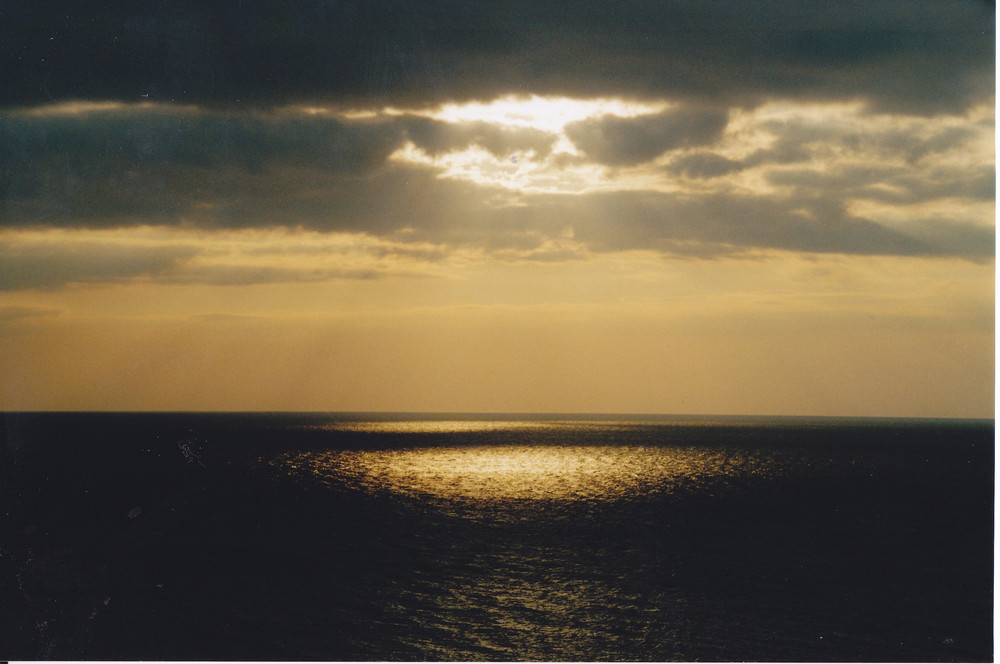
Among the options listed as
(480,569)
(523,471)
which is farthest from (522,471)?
(480,569)

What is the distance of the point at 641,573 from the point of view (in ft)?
76.4

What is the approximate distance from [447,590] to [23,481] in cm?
3603

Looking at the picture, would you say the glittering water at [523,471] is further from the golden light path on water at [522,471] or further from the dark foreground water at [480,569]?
the dark foreground water at [480,569]

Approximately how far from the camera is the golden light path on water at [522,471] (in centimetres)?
4412

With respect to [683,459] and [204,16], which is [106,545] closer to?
[204,16]

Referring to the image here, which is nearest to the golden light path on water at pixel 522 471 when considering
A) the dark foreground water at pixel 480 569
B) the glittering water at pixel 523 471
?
the glittering water at pixel 523 471

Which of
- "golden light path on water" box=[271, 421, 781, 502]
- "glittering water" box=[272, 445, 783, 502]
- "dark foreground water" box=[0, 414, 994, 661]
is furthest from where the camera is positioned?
"golden light path on water" box=[271, 421, 781, 502]

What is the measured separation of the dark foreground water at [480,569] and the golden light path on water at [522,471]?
87 centimetres

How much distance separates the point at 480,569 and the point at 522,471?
123ft

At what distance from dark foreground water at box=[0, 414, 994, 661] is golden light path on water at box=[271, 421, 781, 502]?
865 millimetres

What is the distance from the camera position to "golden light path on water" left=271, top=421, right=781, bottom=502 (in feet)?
145

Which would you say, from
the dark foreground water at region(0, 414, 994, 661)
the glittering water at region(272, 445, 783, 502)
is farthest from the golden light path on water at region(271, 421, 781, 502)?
the dark foreground water at region(0, 414, 994, 661)

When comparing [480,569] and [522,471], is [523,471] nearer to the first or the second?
[522,471]

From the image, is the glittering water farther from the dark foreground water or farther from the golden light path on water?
the dark foreground water
